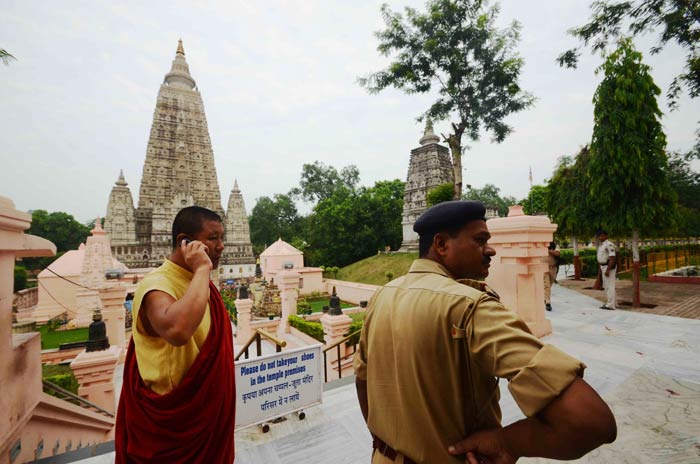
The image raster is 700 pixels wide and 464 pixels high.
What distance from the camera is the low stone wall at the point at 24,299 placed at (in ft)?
66.0

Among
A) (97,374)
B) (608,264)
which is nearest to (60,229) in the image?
(97,374)

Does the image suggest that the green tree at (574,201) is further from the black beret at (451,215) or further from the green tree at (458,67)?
the black beret at (451,215)

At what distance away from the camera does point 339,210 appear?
106ft

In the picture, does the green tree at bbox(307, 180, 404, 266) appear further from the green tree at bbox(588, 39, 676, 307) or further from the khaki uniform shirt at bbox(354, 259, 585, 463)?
the khaki uniform shirt at bbox(354, 259, 585, 463)

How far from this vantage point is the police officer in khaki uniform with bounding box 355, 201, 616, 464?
90cm

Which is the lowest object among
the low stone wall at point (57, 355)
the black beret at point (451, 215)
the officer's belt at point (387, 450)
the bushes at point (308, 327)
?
the low stone wall at point (57, 355)

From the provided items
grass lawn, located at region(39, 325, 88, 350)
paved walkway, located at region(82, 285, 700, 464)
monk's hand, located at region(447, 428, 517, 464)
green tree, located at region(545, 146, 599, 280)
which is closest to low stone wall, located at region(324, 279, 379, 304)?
green tree, located at region(545, 146, 599, 280)

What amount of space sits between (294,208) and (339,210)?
21937 millimetres

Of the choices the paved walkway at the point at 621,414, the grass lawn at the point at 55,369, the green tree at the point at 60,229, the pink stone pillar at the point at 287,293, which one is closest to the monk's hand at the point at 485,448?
the paved walkway at the point at 621,414

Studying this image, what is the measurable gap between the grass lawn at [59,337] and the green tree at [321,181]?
36.9 meters

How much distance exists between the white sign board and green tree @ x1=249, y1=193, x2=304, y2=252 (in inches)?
1797

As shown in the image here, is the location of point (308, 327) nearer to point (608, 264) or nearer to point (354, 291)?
point (608, 264)

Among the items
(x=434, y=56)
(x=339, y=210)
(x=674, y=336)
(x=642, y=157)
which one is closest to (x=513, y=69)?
(x=434, y=56)

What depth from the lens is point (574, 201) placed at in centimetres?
1361
